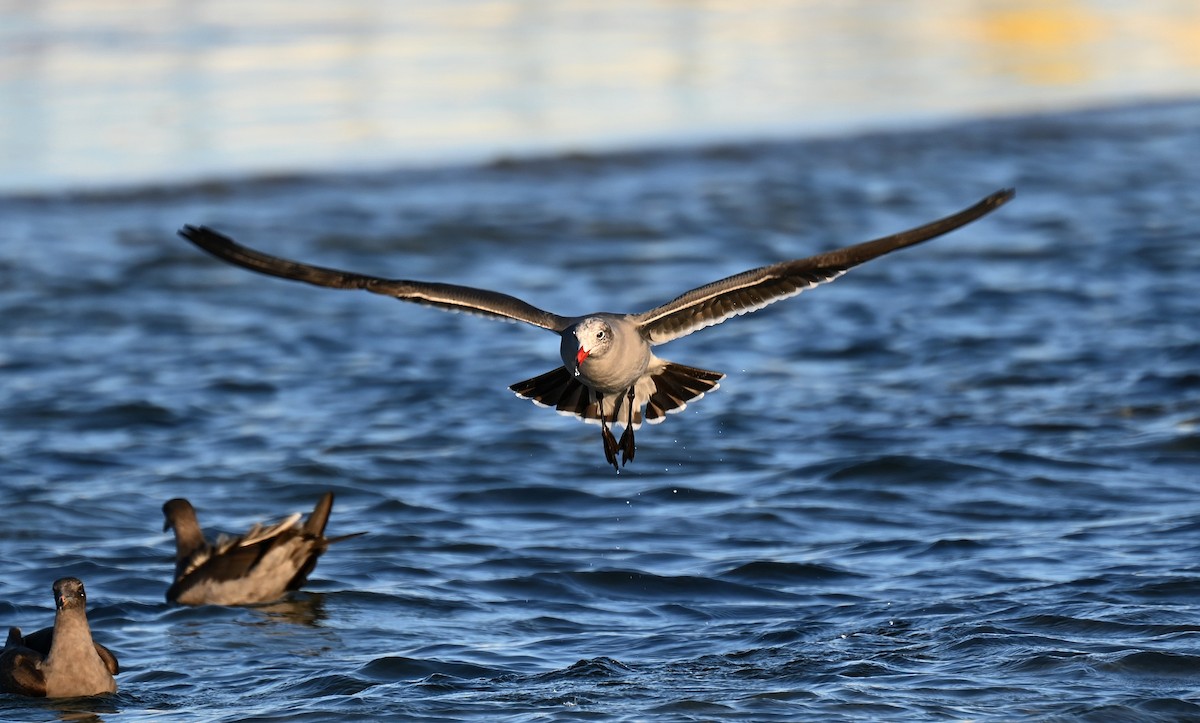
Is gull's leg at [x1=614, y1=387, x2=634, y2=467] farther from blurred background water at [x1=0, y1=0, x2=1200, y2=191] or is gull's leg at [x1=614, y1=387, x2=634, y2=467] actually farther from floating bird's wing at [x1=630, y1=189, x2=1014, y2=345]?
blurred background water at [x1=0, y1=0, x2=1200, y2=191]

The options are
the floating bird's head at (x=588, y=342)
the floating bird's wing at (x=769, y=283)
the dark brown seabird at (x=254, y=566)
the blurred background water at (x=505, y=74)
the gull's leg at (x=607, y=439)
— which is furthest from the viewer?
the blurred background water at (x=505, y=74)

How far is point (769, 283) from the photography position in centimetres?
822

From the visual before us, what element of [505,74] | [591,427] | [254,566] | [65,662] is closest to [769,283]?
[254,566]

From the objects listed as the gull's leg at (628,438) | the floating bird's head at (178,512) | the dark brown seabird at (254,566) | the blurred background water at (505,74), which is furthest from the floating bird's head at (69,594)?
the blurred background water at (505,74)

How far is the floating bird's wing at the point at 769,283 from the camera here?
7.56 meters

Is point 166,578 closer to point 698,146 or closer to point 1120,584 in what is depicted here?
point 1120,584

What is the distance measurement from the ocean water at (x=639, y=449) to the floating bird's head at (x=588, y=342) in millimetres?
1236

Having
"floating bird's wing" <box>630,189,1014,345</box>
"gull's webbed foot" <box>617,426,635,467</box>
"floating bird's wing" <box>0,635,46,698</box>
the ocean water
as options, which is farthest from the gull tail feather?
"floating bird's wing" <box>0,635,46,698</box>

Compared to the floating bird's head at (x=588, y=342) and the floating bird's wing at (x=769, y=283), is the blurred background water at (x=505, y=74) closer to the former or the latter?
the floating bird's wing at (x=769, y=283)

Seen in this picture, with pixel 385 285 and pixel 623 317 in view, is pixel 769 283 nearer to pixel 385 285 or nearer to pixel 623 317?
pixel 623 317

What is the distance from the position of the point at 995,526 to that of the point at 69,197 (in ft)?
36.0

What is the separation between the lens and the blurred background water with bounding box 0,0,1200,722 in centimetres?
762

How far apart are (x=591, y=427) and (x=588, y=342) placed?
4.29 m

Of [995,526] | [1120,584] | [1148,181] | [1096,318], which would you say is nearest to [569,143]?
[1148,181]
